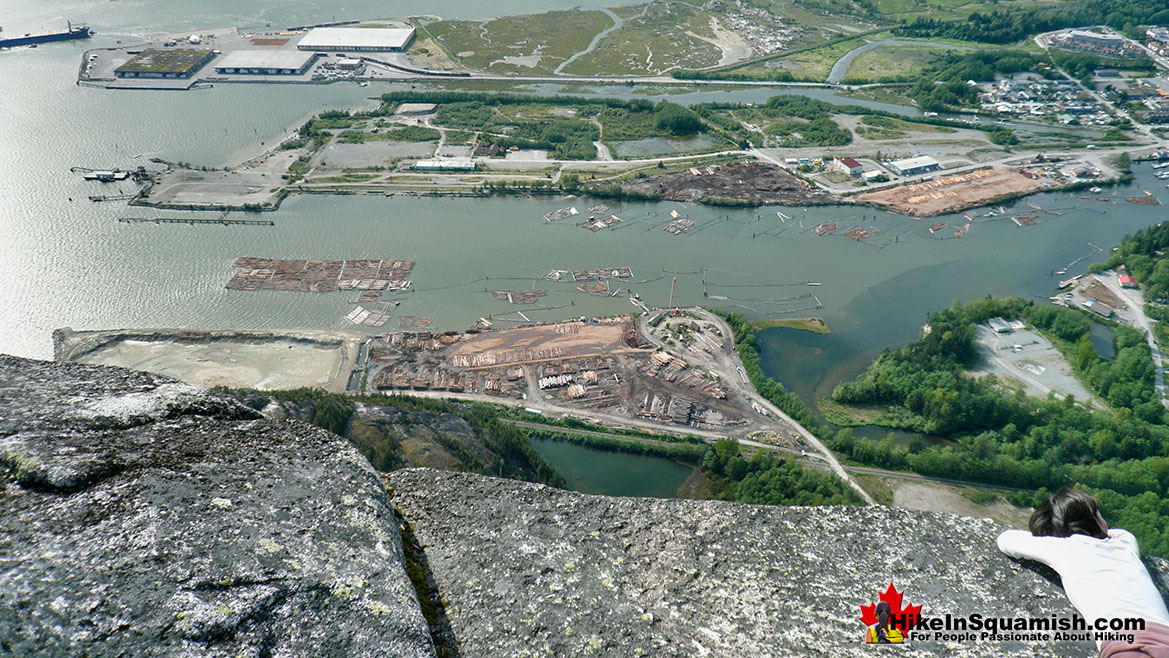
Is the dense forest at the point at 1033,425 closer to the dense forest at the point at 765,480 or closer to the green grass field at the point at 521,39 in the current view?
the dense forest at the point at 765,480

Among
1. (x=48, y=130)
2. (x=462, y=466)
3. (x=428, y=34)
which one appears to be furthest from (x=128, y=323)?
(x=428, y=34)

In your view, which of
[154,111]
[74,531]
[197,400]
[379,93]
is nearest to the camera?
[74,531]

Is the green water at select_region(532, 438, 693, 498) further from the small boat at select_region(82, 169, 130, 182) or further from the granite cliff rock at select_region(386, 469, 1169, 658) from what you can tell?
the small boat at select_region(82, 169, 130, 182)

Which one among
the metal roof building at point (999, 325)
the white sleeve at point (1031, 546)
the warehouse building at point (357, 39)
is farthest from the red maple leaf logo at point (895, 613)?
the warehouse building at point (357, 39)

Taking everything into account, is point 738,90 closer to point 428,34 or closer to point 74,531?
point 428,34

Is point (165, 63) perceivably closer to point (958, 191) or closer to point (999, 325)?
point (958, 191)

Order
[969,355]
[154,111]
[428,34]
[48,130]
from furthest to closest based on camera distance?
1. [428,34]
2. [154,111]
3. [48,130]
4. [969,355]
